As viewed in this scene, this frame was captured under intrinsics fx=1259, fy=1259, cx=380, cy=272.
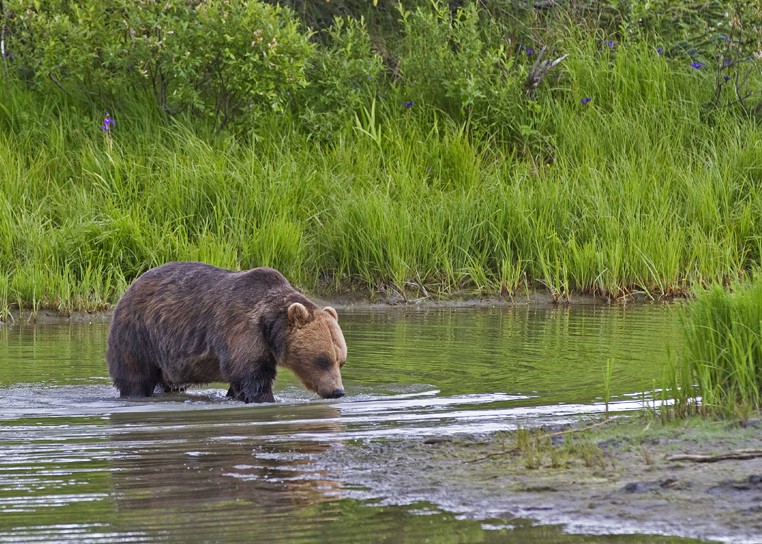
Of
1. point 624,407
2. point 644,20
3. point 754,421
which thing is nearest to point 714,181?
point 644,20

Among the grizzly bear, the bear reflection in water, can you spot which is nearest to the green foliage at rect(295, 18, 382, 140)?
the grizzly bear

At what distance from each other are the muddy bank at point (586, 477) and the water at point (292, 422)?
4.3 inches

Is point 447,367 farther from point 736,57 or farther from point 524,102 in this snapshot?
point 736,57

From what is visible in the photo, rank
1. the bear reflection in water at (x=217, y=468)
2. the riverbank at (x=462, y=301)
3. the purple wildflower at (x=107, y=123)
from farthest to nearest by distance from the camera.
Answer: the purple wildflower at (x=107, y=123) → the riverbank at (x=462, y=301) → the bear reflection in water at (x=217, y=468)

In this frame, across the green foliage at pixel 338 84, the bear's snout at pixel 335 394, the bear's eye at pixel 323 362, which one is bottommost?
the bear's snout at pixel 335 394

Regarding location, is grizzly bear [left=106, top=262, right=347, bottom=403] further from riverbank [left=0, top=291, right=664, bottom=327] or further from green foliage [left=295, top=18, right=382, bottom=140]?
green foliage [left=295, top=18, right=382, bottom=140]

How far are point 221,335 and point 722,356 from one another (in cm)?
287

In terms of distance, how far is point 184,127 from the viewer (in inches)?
504

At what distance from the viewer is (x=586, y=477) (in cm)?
448

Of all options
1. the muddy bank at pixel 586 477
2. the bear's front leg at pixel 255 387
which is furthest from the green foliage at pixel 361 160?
the muddy bank at pixel 586 477

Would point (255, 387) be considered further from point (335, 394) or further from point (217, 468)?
point (217, 468)

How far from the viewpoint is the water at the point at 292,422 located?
13.3 ft

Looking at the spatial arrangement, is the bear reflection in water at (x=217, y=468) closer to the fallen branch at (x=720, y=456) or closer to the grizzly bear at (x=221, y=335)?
the grizzly bear at (x=221, y=335)

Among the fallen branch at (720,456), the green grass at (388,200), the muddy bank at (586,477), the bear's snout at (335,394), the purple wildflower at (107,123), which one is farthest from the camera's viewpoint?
the purple wildflower at (107,123)
